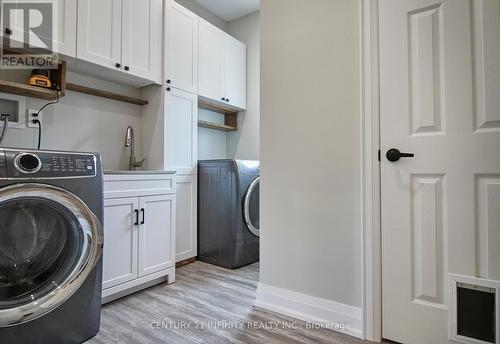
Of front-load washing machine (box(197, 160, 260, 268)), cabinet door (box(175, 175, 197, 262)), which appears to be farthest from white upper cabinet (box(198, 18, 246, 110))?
cabinet door (box(175, 175, 197, 262))

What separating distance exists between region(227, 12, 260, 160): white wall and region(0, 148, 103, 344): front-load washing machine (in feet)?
7.17

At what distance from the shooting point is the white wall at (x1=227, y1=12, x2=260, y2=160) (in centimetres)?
338

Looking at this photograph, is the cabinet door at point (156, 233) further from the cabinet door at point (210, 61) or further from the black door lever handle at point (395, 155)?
the black door lever handle at point (395, 155)

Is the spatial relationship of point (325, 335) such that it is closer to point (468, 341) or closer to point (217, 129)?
point (468, 341)

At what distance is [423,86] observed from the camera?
4.33 feet

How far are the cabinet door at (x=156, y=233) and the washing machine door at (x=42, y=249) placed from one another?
1.94ft

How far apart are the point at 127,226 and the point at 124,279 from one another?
345 millimetres

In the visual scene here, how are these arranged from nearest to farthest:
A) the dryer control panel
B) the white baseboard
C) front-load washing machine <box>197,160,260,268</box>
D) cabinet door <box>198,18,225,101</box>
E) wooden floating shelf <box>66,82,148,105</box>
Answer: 1. the dryer control panel
2. the white baseboard
3. wooden floating shelf <box>66,82,148,105</box>
4. front-load washing machine <box>197,160,260,268</box>
5. cabinet door <box>198,18,225,101</box>

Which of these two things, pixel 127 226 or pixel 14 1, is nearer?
pixel 14 1

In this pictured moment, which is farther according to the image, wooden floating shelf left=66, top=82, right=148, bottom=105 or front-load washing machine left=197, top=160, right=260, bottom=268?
front-load washing machine left=197, top=160, right=260, bottom=268

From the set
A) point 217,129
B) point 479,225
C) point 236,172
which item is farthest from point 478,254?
point 217,129

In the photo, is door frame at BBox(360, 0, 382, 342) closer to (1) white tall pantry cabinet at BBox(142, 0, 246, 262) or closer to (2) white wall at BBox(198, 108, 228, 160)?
(1) white tall pantry cabinet at BBox(142, 0, 246, 262)

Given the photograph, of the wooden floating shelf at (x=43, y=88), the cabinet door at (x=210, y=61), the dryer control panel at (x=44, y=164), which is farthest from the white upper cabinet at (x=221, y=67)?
the dryer control panel at (x=44, y=164)

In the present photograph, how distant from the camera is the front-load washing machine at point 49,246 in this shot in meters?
1.14
